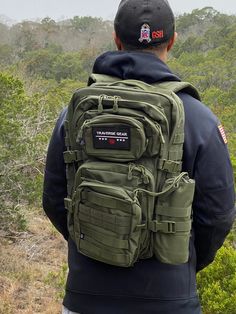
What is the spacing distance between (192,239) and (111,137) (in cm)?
44

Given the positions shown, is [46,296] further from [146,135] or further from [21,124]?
[146,135]

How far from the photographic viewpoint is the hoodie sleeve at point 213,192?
1.47 m

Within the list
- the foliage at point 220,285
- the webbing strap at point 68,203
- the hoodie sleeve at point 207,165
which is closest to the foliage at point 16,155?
the foliage at point 220,285

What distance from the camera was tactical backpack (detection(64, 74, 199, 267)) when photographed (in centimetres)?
142

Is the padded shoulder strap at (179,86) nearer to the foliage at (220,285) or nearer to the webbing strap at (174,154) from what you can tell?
the webbing strap at (174,154)

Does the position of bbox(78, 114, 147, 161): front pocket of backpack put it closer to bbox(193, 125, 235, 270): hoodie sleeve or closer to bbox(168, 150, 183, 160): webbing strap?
bbox(168, 150, 183, 160): webbing strap

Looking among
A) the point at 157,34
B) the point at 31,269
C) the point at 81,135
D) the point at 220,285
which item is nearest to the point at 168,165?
the point at 81,135

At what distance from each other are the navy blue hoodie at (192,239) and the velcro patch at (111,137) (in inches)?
7.2

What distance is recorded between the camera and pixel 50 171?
1729mm

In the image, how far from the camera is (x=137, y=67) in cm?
Answer: 151

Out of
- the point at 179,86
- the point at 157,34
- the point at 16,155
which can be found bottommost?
the point at 16,155

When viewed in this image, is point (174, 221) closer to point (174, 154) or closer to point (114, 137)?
point (174, 154)

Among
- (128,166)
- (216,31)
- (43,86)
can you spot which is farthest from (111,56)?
(216,31)

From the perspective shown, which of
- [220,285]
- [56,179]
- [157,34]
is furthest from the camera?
[220,285]
